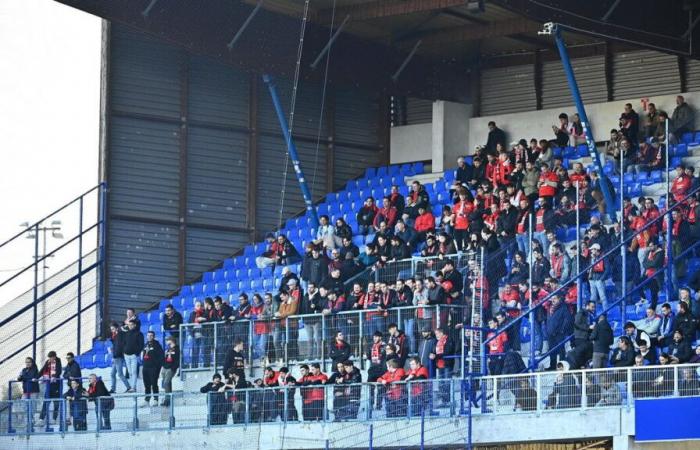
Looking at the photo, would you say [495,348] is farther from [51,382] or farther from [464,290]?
[51,382]

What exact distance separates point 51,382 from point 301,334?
13.9 feet

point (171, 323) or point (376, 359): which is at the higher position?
point (171, 323)

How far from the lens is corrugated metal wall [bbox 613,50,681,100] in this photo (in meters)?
32.0

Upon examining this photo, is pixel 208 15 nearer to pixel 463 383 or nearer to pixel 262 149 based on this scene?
pixel 262 149

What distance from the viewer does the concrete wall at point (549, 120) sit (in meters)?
31.3

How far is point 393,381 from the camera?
23656 millimetres

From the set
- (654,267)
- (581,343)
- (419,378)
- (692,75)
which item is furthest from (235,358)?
(692,75)

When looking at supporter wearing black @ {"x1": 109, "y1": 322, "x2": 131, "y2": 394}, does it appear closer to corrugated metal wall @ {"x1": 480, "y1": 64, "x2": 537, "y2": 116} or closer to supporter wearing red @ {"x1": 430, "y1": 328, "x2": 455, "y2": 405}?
supporter wearing red @ {"x1": 430, "y1": 328, "x2": 455, "y2": 405}

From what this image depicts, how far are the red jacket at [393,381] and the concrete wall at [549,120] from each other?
943 centimetres

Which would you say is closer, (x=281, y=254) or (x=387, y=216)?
(x=387, y=216)

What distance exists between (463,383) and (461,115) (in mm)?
12262

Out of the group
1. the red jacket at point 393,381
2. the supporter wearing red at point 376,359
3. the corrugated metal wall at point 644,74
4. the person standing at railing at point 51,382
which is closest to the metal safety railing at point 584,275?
the red jacket at point 393,381

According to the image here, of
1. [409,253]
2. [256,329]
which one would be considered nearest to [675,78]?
[409,253]

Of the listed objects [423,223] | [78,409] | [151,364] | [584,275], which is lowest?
[78,409]
